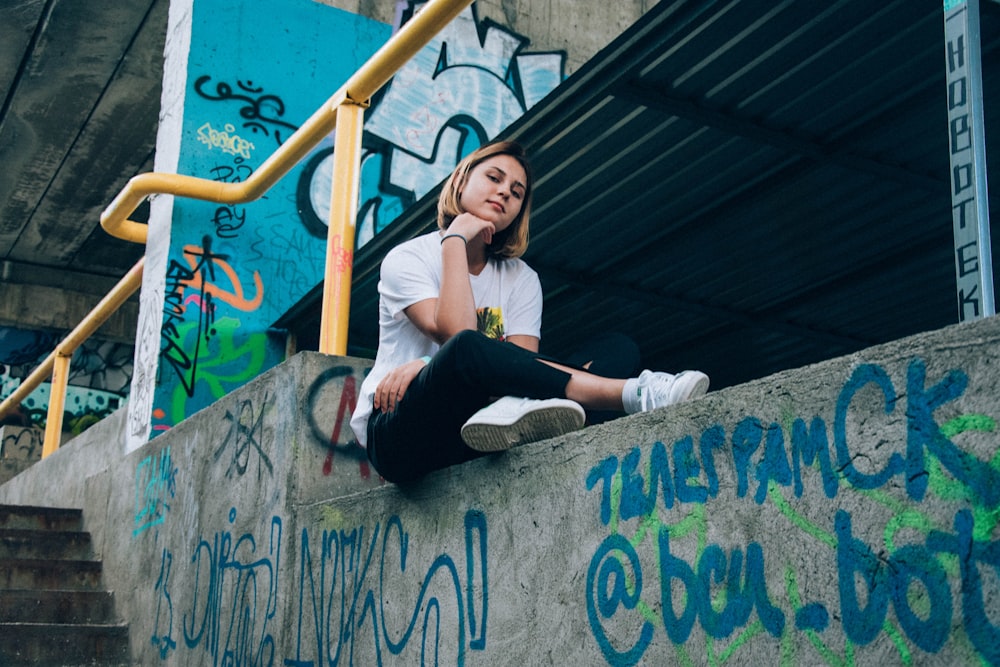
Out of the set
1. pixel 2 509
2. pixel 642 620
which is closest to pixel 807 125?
pixel 642 620

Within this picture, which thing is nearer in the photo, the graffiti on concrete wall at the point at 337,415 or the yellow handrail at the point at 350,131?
the graffiti on concrete wall at the point at 337,415

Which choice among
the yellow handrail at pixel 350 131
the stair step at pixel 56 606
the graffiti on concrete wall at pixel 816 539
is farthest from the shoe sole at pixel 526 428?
the stair step at pixel 56 606

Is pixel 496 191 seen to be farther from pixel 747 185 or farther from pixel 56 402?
pixel 56 402

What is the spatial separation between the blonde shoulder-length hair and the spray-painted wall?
386cm

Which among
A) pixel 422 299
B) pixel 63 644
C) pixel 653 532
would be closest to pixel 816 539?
pixel 653 532

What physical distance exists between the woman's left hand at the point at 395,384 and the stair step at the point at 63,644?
3028mm

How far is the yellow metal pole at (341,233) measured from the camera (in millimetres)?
4344

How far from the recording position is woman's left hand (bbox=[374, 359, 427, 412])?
10.8 ft

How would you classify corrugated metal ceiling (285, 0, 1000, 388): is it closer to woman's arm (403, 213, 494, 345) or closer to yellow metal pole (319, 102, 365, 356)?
yellow metal pole (319, 102, 365, 356)

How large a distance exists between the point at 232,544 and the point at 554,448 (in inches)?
84.2

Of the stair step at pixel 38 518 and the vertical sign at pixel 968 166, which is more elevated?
the vertical sign at pixel 968 166

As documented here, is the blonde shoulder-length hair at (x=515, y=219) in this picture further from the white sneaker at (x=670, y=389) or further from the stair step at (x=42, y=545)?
the stair step at (x=42, y=545)

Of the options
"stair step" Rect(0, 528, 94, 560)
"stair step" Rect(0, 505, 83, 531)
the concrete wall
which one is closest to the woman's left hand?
the concrete wall

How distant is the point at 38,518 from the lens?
7.11 meters
